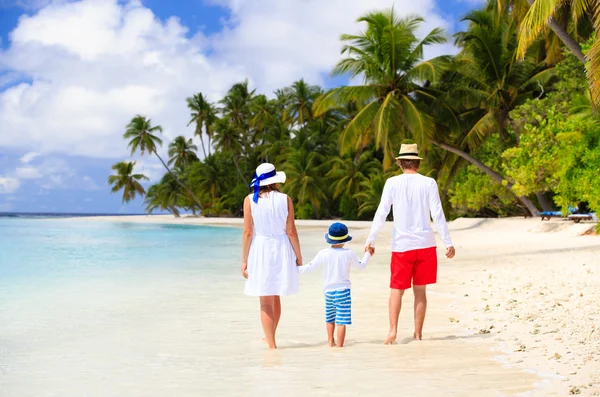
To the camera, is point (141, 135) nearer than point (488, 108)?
No

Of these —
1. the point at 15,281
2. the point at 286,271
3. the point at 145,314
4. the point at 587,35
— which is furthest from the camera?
the point at 587,35

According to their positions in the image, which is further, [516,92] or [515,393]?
[516,92]

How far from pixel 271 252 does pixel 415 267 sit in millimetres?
1173

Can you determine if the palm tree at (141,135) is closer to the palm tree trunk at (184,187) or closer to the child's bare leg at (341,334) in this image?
the palm tree trunk at (184,187)

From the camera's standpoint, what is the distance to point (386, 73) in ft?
75.6

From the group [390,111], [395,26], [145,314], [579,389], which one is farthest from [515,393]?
[395,26]

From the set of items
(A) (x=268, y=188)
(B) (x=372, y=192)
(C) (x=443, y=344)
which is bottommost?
(C) (x=443, y=344)

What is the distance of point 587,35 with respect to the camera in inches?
838

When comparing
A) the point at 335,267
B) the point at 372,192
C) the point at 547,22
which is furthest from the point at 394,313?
the point at 372,192

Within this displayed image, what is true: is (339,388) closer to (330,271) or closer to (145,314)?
(330,271)

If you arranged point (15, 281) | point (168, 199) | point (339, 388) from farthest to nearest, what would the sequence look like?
point (168, 199)
point (15, 281)
point (339, 388)

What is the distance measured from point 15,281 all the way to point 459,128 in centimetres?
1747

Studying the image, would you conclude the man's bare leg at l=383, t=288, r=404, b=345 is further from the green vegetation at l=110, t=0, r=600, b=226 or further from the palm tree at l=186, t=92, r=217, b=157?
the palm tree at l=186, t=92, r=217, b=157

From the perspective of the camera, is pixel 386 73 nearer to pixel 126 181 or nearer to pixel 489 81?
pixel 489 81
